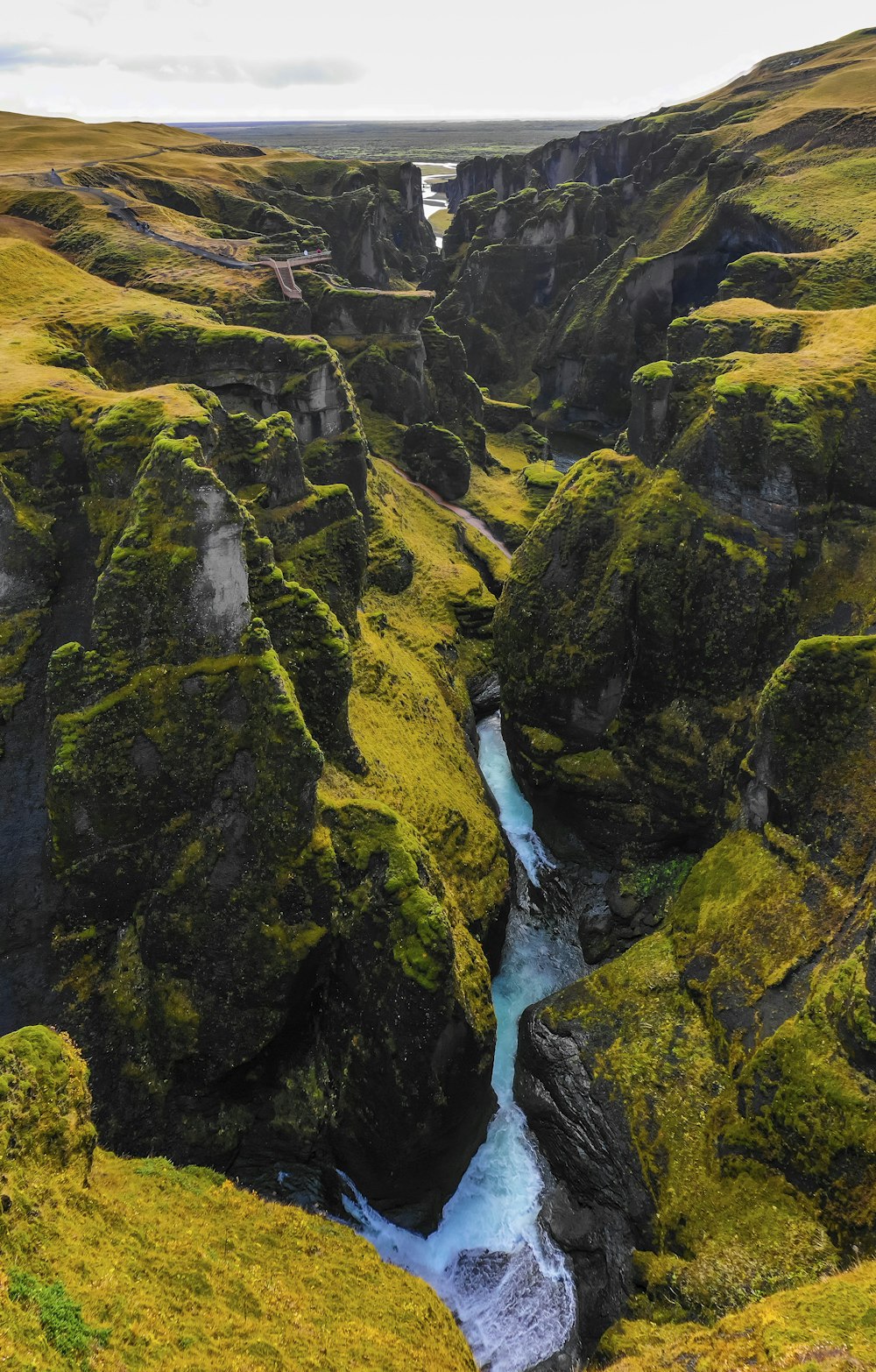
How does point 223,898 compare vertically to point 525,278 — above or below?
below

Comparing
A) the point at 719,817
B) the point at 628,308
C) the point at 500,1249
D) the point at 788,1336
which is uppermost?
the point at 628,308

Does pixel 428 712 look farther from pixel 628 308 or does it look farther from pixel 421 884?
pixel 628 308

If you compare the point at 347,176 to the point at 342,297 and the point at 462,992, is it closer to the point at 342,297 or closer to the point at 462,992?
the point at 342,297

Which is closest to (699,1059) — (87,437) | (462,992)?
(462,992)

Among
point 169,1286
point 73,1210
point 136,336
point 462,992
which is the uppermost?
point 136,336

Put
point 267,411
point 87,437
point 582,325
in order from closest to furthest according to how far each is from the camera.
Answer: point 87,437, point 267,411, point 582,325

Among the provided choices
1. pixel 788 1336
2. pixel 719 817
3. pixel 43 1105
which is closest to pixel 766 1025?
pixel 788 1336

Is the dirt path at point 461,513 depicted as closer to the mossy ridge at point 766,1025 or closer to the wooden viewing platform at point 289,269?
the wooden viewing platform at point 289,269
